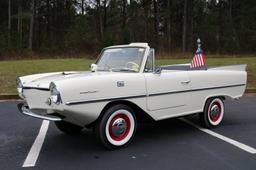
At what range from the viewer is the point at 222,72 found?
6766 mm

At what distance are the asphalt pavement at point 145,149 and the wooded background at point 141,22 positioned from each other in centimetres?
3565

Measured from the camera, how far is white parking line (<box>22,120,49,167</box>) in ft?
15.8

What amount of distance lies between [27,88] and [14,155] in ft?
3.26

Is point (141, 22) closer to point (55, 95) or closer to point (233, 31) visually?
point (233, 31)

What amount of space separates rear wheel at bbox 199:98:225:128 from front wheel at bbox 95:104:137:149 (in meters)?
1.69

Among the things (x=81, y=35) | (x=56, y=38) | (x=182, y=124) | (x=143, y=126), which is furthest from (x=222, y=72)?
(x=56, y=38)

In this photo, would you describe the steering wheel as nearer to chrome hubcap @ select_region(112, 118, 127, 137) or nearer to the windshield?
the windshield

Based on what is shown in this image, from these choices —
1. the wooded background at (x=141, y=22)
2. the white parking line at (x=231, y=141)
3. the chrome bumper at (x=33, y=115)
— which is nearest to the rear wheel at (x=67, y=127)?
the chrome bumper at (x=33, y=115)

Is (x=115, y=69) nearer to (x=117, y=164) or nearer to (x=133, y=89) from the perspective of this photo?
(x=133, y=89)

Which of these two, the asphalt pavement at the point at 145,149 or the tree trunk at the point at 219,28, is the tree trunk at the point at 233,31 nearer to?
the tree trunk at the point at 219,28

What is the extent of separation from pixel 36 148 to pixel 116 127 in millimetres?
1312

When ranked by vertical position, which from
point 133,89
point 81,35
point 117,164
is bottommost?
point 117,164

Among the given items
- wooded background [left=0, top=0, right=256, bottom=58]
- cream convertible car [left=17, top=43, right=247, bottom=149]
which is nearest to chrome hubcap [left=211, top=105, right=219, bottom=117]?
cream convertible car [left=17, top=43, right=247, bottom=149]

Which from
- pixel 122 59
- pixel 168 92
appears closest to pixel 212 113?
pixel 168 92
